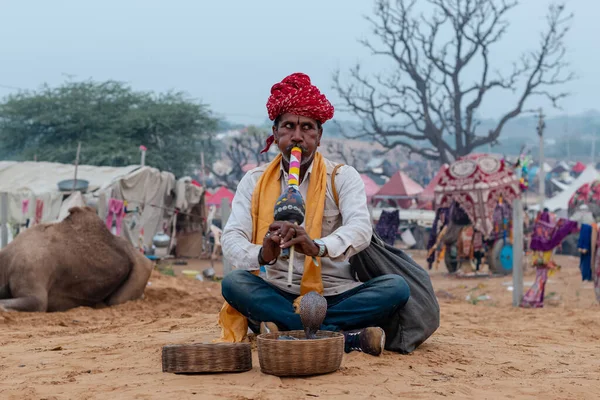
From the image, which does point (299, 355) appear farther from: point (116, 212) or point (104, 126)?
point (104, 126)

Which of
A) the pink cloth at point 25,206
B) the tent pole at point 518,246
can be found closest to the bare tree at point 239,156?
the pink cloth at point 25,206

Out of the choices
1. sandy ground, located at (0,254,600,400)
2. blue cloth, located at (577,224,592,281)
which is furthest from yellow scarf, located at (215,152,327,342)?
blue cloth, located at (577,224,592,281)

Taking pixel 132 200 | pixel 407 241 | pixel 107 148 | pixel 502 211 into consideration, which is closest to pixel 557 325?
pixel 502 211

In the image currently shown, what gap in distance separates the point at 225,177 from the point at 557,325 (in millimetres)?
32316

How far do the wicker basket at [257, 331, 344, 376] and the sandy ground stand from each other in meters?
0.05

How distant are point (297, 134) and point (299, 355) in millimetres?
1303

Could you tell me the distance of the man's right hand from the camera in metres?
4.25

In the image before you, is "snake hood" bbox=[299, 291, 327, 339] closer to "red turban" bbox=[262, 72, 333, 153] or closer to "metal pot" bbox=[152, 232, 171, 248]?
"red turban" bbox=[262, 72, 333, 153]

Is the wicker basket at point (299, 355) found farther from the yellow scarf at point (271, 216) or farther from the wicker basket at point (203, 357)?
the yellow scarf at point (271, 216)

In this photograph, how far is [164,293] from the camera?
34.2 ft

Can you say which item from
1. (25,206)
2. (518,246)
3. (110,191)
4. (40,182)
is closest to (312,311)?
(518,246)

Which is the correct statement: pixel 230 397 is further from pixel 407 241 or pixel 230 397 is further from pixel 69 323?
pixel 407 241

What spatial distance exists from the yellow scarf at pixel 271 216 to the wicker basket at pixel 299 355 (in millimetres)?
635

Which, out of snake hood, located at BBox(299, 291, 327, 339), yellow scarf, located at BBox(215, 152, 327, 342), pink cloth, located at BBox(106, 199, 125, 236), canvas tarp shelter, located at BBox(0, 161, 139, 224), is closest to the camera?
snake hood, located at BBox(299, 291, 327, 339)
